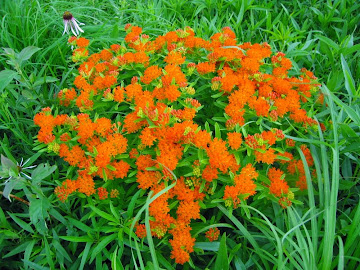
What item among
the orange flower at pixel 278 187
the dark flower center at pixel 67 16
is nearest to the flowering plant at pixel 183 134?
the orange flower at pixel 278 187

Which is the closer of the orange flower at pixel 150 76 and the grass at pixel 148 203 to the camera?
the grass at pixel 148 203

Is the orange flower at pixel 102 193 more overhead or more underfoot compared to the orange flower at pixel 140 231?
more overhead

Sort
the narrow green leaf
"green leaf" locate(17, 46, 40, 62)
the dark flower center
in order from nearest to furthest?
the narrow green leaf < "green leaf" locate(17, 46, 40, 62) < the dark flower center

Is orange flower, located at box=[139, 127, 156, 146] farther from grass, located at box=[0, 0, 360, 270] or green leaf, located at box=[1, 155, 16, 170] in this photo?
green leaf, located at box=[1, 155, 16, 170]

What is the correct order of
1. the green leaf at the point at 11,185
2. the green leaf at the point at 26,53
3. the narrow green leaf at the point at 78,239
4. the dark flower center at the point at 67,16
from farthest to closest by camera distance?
the dark flower center at the point at 67,16 < the green leaf at the point at 26,53 < the narrow green leaf at the point at 78,239 < the green leaf at the point at 11,185

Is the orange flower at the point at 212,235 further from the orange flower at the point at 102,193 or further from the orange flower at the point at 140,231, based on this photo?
the orange flower at the point at 102,193

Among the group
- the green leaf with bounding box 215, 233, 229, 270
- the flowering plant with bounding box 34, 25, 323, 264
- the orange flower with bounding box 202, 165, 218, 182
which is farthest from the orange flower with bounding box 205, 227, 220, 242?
the orange flower with bounding box 202, 165, 218, 182

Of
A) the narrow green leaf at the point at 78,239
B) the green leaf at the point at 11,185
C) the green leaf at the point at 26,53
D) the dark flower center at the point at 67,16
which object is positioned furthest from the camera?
the dark flower center at the point at 67,16
